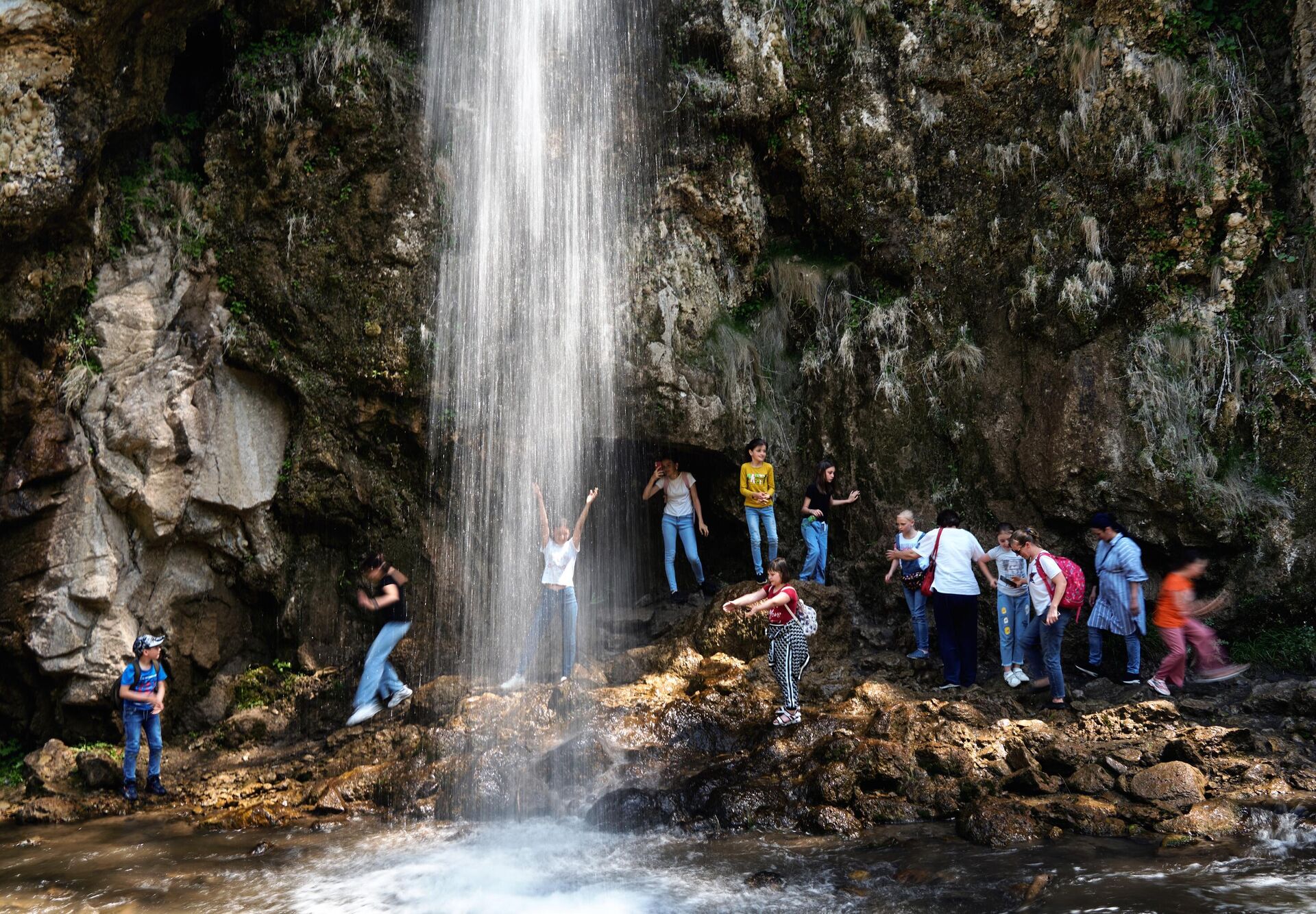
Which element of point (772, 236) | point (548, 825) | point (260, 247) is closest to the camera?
point (548, 825)

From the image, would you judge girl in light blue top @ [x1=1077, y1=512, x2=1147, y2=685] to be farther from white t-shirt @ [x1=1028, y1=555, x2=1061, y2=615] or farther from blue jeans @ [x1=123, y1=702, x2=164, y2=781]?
blue jeans @ [x1=123, y1=702, x2=164, y2=781]

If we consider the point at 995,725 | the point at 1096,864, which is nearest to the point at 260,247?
the point at 995,725

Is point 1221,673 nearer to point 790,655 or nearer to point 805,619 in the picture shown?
point 805,619

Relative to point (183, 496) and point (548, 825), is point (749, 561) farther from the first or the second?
point (183, 496)

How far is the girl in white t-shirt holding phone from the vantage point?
8352mm

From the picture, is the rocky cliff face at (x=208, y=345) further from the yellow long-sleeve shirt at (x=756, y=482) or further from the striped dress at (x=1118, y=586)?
the striped dress at (x=1118, y=586)

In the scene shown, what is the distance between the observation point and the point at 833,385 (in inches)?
477

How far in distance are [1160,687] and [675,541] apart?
18.3 ft

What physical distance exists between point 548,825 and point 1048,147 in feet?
33.7

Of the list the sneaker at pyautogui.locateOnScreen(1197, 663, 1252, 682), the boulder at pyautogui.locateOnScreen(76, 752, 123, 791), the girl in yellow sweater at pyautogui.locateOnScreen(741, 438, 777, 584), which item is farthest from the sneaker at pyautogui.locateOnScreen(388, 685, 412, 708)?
the sneaker at pyautogui.locateOnScreen(1197, 663, 1252, 682)

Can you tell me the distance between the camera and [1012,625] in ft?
30.4

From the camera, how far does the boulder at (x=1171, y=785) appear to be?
7.11 metres

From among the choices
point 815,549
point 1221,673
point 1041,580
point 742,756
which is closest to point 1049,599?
point 1041,580

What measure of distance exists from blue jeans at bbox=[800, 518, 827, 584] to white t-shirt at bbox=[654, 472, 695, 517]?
152cm
